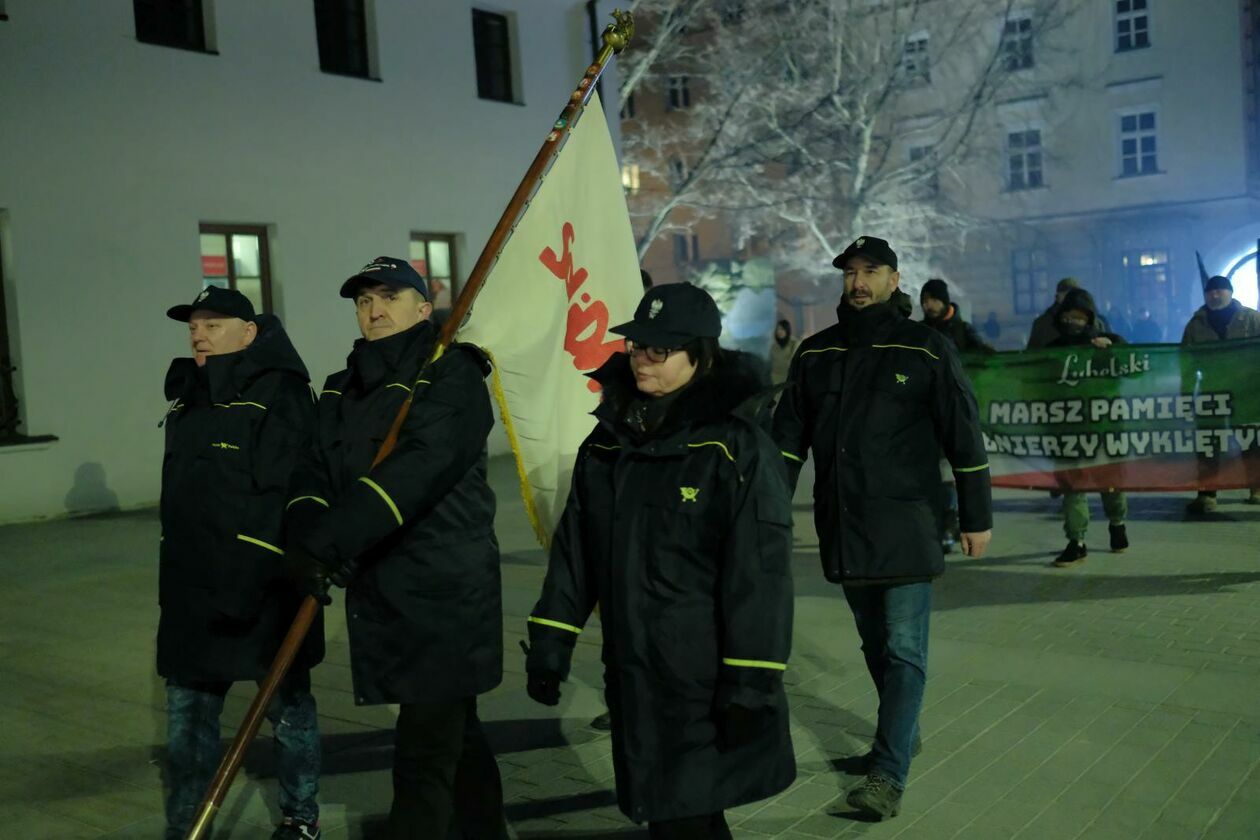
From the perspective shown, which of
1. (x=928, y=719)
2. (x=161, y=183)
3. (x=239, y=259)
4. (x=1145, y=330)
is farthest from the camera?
(x=1145, y=330)

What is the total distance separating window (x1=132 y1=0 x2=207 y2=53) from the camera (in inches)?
568

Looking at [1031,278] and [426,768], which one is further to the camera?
[1031,278]

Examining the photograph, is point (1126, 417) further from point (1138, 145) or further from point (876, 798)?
point (1138, 145)

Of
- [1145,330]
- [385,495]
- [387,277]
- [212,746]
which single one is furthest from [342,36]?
[1145,330]

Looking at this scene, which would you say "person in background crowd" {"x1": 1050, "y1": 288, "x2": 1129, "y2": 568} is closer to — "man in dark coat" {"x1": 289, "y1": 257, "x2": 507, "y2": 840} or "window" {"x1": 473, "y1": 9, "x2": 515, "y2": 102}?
"man in dark coat" {"x1": 289, "y1": 257, "x2": 507, "y2": 840}

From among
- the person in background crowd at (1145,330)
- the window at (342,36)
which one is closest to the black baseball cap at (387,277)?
the window at (342,36)

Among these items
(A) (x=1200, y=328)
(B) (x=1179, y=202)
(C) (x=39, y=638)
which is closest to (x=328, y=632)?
(C) (x=39, y=638)

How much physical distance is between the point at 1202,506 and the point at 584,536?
8.94 metres

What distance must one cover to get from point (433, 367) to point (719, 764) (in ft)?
4.67

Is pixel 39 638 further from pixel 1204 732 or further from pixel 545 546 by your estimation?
pixel 1204 732

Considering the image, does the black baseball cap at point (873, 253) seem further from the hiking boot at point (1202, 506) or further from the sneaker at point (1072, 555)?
the hiking boot at point (1202, 506)

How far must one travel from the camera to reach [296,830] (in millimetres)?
4391

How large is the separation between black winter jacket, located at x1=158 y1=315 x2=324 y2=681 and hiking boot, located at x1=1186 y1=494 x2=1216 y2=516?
889 cm

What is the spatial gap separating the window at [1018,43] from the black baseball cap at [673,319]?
35.4 meters
